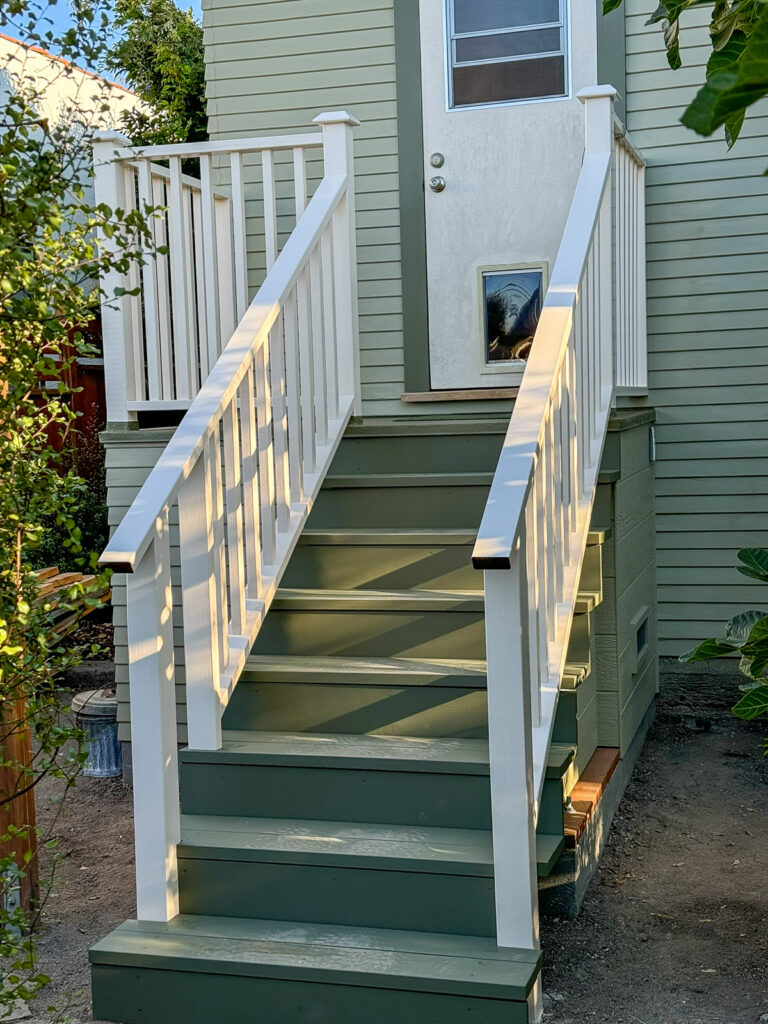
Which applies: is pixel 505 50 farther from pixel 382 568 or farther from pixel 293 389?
pixel 382 568

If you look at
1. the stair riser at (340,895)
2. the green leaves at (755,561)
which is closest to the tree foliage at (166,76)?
the green leaves at (755,561)

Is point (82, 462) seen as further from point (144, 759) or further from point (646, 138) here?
point (144, 759)

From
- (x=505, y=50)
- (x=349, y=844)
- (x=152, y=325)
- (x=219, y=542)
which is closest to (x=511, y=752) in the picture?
(x=349, y=844)

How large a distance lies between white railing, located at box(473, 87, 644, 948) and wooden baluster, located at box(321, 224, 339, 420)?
3.12ft

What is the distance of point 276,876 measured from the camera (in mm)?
2871

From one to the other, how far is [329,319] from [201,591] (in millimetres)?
1427

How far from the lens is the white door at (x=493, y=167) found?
16.7ft

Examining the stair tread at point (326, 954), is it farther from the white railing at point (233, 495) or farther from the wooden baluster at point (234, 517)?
the wooden baluster at point (234, 517)

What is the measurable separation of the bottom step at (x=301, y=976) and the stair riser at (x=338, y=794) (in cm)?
Answer: 32

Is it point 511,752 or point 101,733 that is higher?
point 511,752

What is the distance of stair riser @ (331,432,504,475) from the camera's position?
13.7 ft

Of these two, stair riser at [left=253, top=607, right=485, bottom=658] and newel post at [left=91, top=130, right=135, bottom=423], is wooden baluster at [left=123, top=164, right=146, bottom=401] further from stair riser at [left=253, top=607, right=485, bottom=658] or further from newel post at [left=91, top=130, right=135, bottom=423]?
stair riser at [left=253, top=607, right=485, bottom=658]

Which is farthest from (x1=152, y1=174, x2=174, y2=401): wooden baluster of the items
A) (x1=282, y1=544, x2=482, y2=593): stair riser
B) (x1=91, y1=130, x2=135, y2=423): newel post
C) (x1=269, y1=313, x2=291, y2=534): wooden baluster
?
(x1=282, y1=544, x2=482, y2=593): stair riser

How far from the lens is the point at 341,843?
2.89 m
